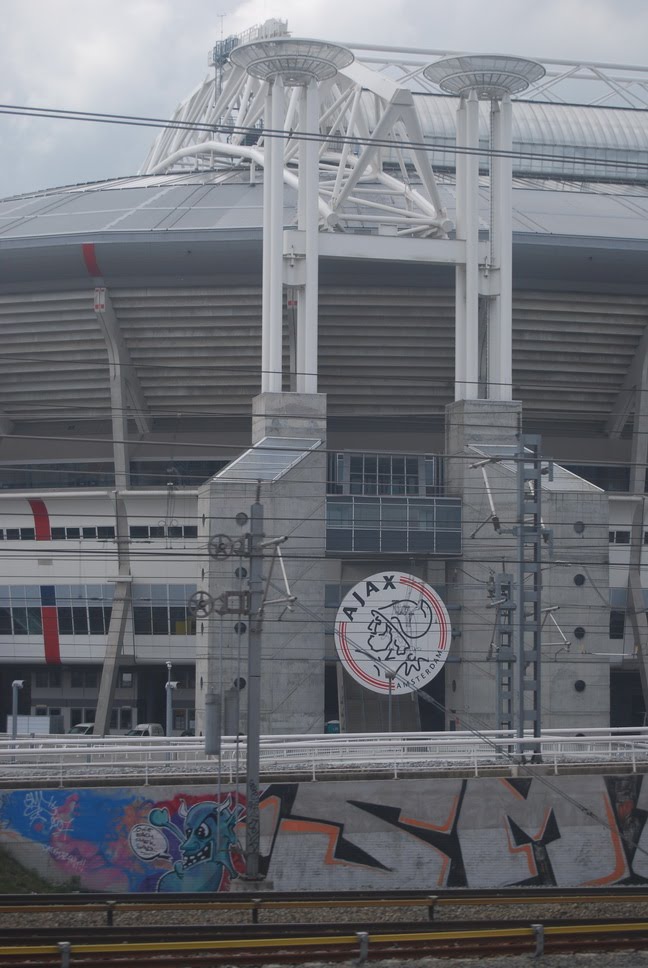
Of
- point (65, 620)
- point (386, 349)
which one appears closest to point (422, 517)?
point (386, 349)

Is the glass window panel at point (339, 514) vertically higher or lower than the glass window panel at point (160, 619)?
higher

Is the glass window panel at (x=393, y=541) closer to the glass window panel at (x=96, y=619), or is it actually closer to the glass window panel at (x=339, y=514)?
the glass window panel at (x=339, y=514)

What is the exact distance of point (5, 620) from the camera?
5134 cm

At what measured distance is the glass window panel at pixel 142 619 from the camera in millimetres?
49906

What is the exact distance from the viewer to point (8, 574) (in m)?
50.8

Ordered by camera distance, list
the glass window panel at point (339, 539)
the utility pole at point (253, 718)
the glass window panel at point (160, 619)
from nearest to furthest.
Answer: the utility pole at point (253, 718), the glass window panel at point (339, 539), the glass window panel at point (160, 619)

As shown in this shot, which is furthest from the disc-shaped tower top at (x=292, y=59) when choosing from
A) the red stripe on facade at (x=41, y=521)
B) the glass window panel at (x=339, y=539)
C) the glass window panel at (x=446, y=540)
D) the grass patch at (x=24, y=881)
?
the grass patch at (x=24, y=881)

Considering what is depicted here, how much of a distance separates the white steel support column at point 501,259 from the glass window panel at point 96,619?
57.0 ft

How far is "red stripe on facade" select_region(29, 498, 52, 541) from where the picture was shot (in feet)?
163

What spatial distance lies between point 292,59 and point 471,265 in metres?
8.29

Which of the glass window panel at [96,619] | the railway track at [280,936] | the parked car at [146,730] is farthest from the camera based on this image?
the glass window panel at [96,619]

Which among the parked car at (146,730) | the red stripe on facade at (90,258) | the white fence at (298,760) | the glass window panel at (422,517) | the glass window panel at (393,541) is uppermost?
the red stripe on facade at (90,258)

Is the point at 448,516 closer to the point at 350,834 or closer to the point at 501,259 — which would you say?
the point at 501,259

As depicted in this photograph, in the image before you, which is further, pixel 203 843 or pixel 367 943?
pixel 203 843
